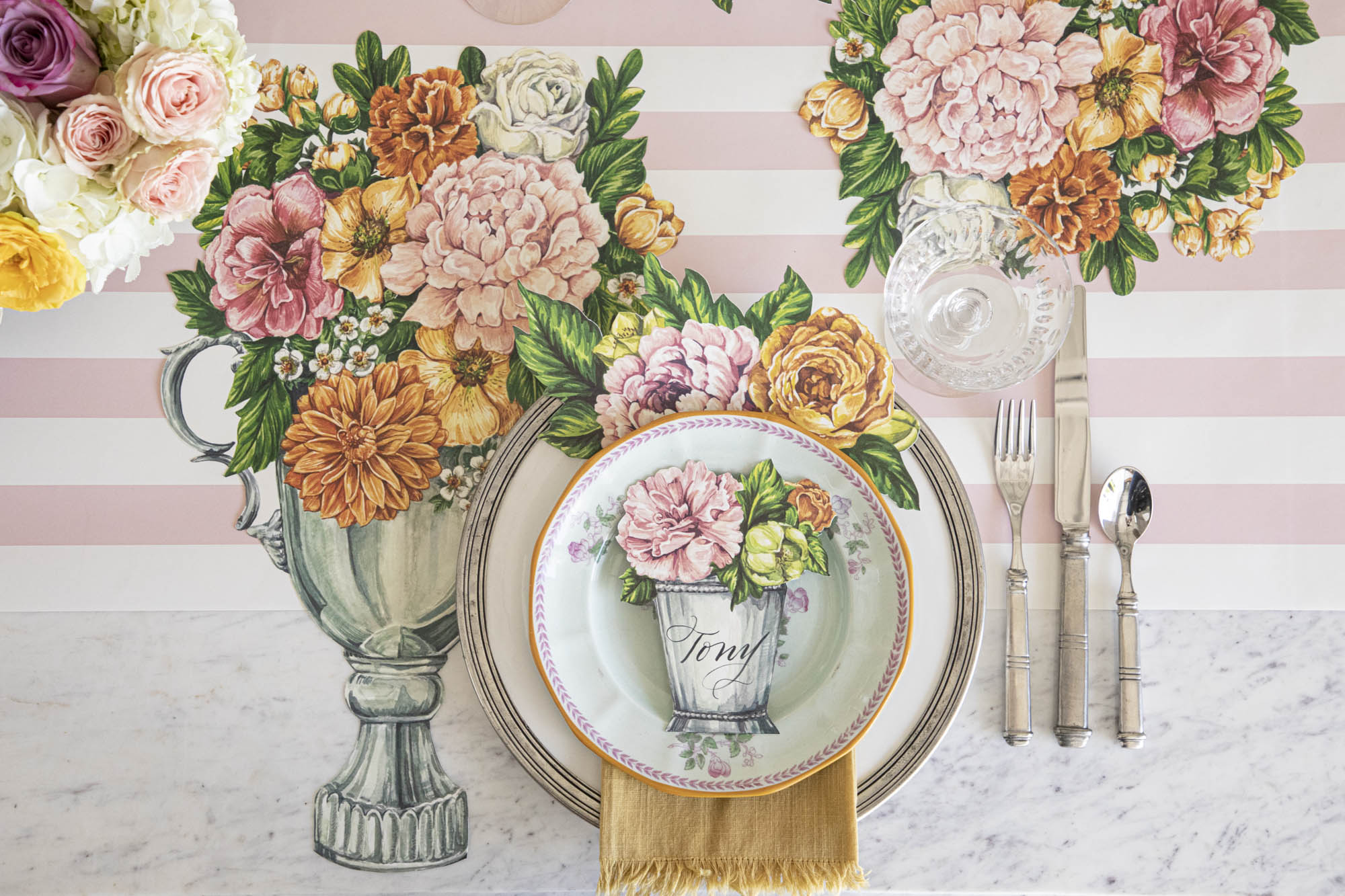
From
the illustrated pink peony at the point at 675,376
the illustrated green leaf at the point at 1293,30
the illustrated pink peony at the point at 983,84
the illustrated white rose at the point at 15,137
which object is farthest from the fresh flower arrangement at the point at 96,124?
the illustrated green leaf at the point at 1293,30

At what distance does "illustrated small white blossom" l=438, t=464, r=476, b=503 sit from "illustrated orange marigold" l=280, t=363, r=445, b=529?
15 millimetres

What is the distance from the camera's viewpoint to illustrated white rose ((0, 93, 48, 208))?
69cm

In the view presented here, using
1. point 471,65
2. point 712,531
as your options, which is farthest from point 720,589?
point 471,65

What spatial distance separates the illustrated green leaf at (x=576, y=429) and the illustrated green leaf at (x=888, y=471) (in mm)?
261

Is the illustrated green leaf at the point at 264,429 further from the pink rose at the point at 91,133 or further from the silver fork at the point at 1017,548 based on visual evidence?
the silver fork at the point at 1017,548

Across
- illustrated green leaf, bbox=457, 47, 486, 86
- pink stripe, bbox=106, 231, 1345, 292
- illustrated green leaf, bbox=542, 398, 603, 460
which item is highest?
illustrated green leaf, bbox=457, 47, 486, 86

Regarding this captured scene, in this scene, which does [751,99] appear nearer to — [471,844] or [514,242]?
[514,242]

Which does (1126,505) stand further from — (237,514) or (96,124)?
(96,124)

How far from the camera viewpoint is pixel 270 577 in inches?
33.9

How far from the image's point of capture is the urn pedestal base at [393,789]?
32.7 inches

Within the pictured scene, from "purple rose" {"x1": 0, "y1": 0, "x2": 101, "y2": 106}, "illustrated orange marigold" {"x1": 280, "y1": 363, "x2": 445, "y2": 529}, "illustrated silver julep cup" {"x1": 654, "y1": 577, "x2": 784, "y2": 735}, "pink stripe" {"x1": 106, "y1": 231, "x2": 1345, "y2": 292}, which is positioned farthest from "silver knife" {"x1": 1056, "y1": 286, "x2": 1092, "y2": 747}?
"purple rose" {"x1": 0, "y1": 0, "x2": 101, "y2": 106}

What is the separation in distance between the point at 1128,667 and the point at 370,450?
2.76 feet

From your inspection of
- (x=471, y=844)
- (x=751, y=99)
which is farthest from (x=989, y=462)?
(x=471, y=844)

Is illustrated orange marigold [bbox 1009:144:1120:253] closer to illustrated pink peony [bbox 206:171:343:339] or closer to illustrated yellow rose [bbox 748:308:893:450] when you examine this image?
illustrated yellow rose [bbox 748:308:893:450]
